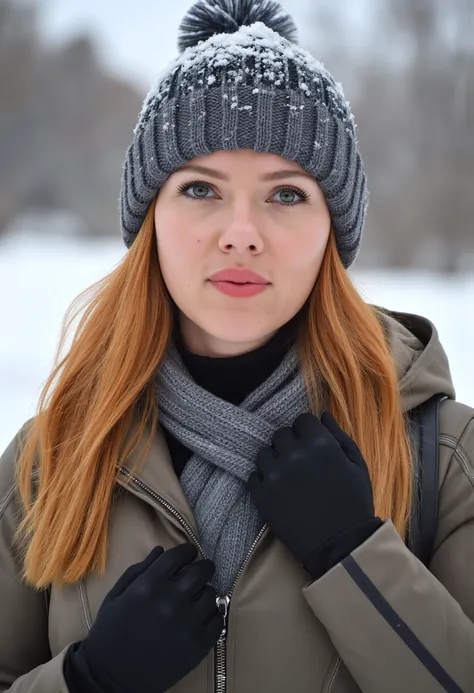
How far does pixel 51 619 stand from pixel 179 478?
0.31 meters

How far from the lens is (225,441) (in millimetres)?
1167

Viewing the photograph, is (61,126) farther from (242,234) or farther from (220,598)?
(220,598)

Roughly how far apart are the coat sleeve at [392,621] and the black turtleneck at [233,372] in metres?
0.35

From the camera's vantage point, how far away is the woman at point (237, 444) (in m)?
1.02

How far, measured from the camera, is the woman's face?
1121 millimetres

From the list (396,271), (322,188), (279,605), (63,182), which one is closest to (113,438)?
(279,605)

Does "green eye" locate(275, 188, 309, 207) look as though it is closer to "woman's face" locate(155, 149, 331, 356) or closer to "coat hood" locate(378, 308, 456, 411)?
"woman's face" locate(155, 149, 331, 356)

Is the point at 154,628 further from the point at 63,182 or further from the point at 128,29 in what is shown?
the point at 63,182

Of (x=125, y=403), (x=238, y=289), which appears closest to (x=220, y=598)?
(x=125, y=403)

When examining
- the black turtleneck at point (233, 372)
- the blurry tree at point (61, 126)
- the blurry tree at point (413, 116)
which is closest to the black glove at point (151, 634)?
the black turtleneck at point (233, 372)

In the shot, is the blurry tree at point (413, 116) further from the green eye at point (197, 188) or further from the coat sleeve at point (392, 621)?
the coat sleeve at point (392, 621)

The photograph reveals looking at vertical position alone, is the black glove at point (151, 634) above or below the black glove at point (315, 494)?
below

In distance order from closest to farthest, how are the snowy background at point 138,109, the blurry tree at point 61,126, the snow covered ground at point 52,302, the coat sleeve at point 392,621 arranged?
1. the coat sleeve at point 392,621
2. the snow covered ground at point 52,302
3. the snowy background at point 138,109
4. the blurry tree at point 61,126

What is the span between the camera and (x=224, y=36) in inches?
47.4
